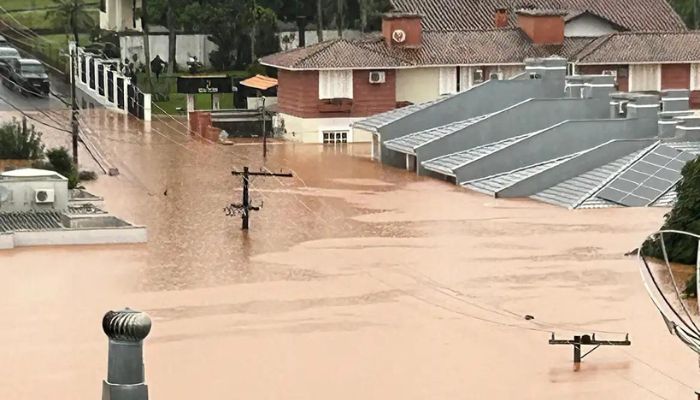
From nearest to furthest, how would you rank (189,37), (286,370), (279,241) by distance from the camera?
(286,370) < (279,241) < (189,37)

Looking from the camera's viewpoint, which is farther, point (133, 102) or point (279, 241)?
point (133, 102)

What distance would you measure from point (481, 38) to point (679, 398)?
3246 cm

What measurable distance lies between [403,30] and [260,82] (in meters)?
4.63

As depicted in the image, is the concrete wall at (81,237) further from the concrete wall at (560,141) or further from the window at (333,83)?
the window at (333,83)

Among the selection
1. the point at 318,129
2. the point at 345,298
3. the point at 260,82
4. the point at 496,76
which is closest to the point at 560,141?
the point at 496,76

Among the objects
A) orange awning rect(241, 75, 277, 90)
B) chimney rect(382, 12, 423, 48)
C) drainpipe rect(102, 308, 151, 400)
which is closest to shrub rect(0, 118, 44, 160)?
orange awning rect(241, 75, 277, 90)

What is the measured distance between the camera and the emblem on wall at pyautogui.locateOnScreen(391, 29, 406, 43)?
53969mm

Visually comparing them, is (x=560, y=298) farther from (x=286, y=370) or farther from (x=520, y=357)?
(x=286, y=370)

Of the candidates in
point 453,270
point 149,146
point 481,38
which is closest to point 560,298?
point 453,270

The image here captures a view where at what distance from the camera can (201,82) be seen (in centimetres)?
5659

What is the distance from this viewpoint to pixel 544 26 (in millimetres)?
54969

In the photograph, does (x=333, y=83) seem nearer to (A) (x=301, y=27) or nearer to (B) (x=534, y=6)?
(B) (x=534, y=6)

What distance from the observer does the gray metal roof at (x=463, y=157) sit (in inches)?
1751

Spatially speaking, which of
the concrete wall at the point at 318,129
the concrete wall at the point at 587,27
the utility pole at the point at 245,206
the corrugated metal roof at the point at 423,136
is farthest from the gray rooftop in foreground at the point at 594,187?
the concrete wall at the point at 587,27
